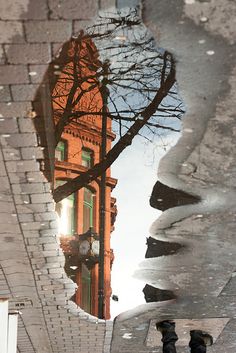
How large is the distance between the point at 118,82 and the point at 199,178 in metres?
1.03

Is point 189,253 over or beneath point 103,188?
beneath

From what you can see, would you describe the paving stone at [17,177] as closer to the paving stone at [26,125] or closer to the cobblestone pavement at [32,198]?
the cobblestone pavement at [32,198]

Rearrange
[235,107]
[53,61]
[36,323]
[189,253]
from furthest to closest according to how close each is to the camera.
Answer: [36,323] → [189,253] → [235,107] → [53,61]

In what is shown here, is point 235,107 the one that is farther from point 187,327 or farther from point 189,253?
point 187,327

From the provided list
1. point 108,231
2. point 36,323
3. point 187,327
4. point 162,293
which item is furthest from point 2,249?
point 187,327

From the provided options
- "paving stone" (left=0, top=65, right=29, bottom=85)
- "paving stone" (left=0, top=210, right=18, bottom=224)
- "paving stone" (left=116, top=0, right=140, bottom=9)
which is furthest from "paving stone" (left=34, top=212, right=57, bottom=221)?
"paving stone" (left=116, top=0, right=140, bottom=9)

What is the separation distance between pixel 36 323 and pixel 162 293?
191 cm

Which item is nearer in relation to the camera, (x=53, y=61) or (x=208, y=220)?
(x=53, y=61)

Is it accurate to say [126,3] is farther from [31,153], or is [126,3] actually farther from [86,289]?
[86,289]

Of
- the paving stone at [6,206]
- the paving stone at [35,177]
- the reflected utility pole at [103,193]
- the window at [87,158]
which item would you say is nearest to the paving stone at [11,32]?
the reflected utility pole at [103,193]

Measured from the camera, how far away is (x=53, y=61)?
2926 mm

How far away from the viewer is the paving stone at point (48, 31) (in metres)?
2.71

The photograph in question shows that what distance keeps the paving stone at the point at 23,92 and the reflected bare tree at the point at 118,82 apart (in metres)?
0.12

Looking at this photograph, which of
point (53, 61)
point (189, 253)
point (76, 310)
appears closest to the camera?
point (53, 61)
